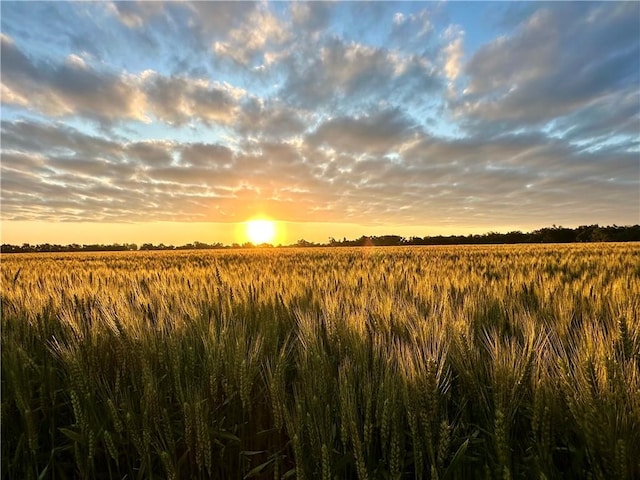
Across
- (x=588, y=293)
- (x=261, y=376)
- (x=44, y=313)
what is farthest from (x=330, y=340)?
(x=588, y=293)

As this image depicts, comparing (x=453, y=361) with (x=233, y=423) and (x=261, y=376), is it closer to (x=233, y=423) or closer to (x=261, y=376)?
(x=261, y=376)

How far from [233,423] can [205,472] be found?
0.21 meters

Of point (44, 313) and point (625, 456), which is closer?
point (625, 456)

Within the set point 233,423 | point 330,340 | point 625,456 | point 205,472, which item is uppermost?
point 330,340

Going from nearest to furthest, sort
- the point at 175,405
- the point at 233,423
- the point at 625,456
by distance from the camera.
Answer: the point at 625,456 < the point at 233,423 < the point at 175,405

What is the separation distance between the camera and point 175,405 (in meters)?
1.84

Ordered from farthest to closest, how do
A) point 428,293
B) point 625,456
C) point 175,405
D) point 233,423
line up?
point 428,293 < point 175,405 < point 233,423 < point 625,456

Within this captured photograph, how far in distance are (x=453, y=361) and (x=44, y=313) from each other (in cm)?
280

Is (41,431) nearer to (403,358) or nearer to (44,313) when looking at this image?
(44,313)

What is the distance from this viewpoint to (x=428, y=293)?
3367mm

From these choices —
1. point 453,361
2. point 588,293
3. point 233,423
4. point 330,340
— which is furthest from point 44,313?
point 588,293

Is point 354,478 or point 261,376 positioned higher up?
point 261,376

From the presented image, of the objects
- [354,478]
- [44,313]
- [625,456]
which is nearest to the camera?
[625,456]

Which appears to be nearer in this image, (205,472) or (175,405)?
(205,472)
